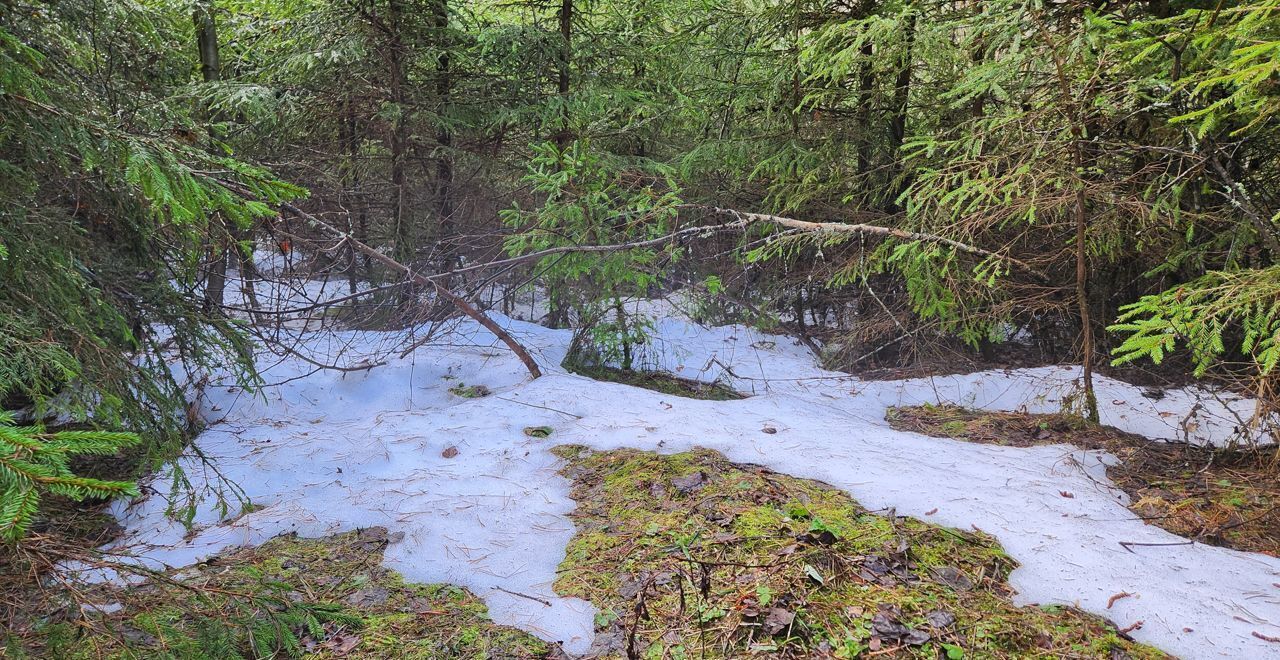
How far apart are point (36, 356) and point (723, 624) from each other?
274cm

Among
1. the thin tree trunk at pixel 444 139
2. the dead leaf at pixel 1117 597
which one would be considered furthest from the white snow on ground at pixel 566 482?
the thin tree trunk at pixel 444 139

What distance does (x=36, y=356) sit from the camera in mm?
2340

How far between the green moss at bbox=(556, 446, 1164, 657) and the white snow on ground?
0.48 ft

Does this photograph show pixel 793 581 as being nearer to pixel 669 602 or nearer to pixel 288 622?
pixel 669 602

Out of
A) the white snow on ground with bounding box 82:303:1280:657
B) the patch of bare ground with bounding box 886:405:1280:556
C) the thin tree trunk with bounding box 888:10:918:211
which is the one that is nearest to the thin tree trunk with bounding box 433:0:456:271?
the white snow on ground with bounding box 82:303:1280:657

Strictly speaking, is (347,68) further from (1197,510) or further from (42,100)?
(1197,510)

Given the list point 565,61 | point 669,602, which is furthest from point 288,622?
point 565,61

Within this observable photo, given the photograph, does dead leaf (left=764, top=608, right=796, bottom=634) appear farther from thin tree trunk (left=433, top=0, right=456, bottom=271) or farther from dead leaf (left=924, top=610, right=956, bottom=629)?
thin tree trunk (left=433, top=0, right=456, bottom=271)

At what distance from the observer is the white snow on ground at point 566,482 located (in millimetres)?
2570

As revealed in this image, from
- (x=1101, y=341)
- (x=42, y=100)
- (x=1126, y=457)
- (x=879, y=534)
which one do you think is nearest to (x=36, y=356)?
(x=42, y=100)

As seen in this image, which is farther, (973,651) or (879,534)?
(879,534)

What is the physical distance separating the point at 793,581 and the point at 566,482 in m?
1.82

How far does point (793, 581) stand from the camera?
2.48 m

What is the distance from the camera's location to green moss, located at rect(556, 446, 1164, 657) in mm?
2213
